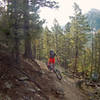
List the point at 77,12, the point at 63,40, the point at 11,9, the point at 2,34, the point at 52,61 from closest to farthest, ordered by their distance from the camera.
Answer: the point at 2,34 < the point at 11,9 < the point at 52,61 < the point at 77,12 < the point at 63,40

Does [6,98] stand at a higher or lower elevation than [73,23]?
lower

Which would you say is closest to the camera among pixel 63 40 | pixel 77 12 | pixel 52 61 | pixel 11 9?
pixel 11 9

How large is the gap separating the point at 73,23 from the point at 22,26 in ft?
48.4

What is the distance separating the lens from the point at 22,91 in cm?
660

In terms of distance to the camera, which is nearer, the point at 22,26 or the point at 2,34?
the point at 2,34

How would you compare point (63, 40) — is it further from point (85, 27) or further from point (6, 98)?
point (6, 98)

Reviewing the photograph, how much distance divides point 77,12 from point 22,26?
50.1 ft

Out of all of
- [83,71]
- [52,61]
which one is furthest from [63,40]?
[52,61]

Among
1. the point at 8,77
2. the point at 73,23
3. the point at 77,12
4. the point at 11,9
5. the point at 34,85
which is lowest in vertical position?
the point at 34,85

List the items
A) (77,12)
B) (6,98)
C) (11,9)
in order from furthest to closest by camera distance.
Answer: (77,12) < (11,9) < (6,98)

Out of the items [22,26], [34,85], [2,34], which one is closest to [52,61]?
[34,85]

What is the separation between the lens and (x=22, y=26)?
7559 mm

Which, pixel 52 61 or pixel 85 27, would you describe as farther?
pixel 85 27

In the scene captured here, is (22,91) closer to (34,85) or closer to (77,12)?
(34,85)
